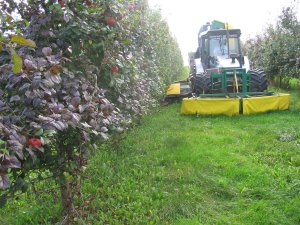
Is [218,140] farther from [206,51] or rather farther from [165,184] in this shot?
[206,51]

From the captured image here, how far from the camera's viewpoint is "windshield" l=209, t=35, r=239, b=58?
9938 millimetres

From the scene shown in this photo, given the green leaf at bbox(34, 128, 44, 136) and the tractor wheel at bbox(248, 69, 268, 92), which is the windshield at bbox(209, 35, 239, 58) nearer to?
the tractor wheel at bbox(248, 69, 268, 92)

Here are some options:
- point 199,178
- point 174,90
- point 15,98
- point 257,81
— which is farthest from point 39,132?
point 174,90

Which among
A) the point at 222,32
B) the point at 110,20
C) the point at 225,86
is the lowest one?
the point at 225,86

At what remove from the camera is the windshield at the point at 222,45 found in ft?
32.6

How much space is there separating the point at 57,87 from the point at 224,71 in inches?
266

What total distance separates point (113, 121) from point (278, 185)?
218 centimetres

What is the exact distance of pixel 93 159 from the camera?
15.6 feet

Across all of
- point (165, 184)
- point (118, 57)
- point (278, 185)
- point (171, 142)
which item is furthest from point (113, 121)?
point (171, 142)

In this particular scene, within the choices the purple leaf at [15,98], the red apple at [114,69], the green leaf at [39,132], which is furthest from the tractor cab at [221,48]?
the green leaf at [39,132]

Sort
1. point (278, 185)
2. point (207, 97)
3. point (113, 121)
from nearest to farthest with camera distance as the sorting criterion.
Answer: point (113, 121)
point (278, 185)
point (207, 97)

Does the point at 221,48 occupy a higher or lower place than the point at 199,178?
higher

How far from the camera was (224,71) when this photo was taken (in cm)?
852

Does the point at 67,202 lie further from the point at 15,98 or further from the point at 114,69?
the point at 15,98
